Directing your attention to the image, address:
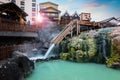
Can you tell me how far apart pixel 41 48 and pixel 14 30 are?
20.6 ft

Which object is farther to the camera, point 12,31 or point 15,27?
point 15,27

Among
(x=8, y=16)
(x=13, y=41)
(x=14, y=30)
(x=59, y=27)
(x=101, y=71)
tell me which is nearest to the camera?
(x=101, y=71)

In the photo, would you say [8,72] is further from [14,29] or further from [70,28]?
[70,28]

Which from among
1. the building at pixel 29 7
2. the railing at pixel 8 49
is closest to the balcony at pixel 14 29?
the railing at pixel 8 49

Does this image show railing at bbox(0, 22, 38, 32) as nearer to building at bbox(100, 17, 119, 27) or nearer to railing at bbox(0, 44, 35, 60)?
railing at bbox(0, 44, 35, 60)

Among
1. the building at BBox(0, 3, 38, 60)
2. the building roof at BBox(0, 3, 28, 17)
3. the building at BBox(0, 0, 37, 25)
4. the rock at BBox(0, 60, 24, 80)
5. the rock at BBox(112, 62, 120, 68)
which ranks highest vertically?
the building at BBox(0, 0, 37, 25)

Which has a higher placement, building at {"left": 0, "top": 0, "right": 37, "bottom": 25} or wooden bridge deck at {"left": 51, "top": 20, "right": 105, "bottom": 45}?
building at {"left": 0, "top": 0, "right": 37, "bottom": 25}

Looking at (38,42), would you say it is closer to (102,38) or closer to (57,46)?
(57,46)

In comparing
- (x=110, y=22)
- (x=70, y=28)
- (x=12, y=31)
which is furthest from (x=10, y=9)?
(x=110, y=22)

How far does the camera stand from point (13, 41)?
24.6m

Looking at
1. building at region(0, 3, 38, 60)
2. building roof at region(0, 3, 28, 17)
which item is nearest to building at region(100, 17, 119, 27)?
building at region(0, 3, 38, 60)

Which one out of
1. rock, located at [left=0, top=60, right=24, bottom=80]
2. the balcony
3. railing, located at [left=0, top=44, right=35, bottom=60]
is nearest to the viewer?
rock, located at [left=0, top=60, right=24, bottom=80]

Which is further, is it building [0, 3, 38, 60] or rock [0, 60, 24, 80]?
building [0, 3, 38, 60]

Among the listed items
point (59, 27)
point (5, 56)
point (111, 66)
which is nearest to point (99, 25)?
point (59, 27)
